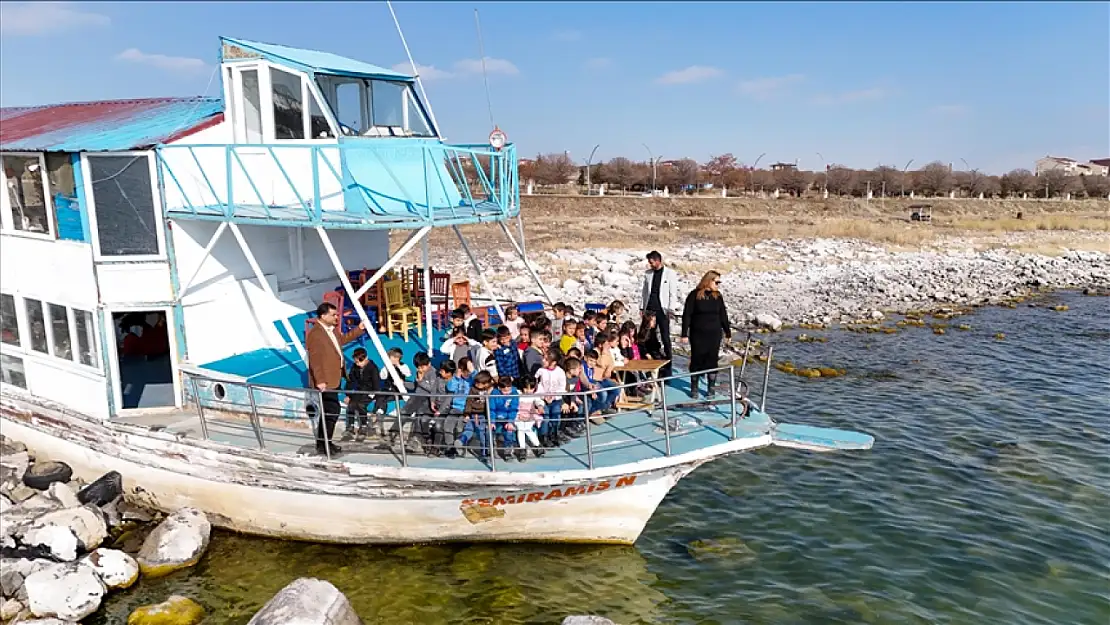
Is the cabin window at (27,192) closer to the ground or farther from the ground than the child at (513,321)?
farther from the ground

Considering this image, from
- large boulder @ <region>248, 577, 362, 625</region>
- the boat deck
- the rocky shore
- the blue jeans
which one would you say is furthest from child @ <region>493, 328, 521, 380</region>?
the rocky shore

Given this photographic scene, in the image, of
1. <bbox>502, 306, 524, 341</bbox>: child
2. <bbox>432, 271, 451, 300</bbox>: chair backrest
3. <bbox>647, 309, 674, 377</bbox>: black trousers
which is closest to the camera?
<bbox>647, 309, 674, 377</bbox>: black trousers

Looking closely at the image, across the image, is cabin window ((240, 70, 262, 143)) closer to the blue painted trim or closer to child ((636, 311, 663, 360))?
the blue painted trim

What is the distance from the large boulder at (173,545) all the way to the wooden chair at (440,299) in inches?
205

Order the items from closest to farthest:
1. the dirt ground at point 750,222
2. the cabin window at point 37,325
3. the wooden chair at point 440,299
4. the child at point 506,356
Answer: the child at point 506,356 → the cabin window at point 37,325 → the wooden chair at point 440,299 → the dirt ground at point 750,222

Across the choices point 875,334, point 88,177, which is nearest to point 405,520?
point 88,177

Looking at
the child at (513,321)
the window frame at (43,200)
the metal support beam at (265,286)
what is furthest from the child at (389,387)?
the window frame at (43,200)

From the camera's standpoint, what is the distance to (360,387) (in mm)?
9234

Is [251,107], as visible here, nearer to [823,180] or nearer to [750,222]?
[750,222]

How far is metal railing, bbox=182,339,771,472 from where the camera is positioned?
867 centimetres

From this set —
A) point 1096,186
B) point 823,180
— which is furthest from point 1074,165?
point 823,180

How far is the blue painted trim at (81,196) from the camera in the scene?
9.91 metres

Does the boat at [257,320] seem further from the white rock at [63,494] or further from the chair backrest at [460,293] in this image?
the chair backrest at [460,293]

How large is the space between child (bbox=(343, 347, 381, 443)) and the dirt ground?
1062 inches
